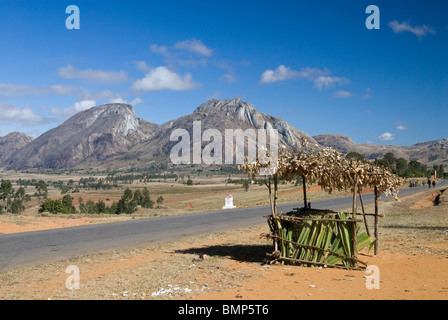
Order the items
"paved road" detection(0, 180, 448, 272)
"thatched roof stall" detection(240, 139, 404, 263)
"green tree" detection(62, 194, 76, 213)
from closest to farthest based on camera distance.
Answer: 1. "thatched roof stall" detection(240, 139, 404, 263)
2. "paved road" detection(0, 180, 448, 272)
3. "green tree" detection(62, 194, 76, 213)

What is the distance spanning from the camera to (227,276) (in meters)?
9.98

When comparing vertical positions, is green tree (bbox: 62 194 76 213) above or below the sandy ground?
below

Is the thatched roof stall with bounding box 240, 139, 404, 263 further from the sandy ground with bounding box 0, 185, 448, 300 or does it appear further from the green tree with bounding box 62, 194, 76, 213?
the green tree with bounding box 62, 194, 76, 213

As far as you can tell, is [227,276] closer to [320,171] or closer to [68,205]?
[320,171]

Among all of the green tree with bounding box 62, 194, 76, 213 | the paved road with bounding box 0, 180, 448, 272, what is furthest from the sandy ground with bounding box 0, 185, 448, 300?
the green tree with bounding box 62, 194, 76, 213

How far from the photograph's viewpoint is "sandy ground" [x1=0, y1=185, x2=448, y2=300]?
8367 millimetres

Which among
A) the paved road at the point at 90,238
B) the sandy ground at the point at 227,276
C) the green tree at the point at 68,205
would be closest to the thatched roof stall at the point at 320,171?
the sandy ground at the point at 227,276

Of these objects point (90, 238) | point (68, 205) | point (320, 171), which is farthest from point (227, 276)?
point (68, 205)

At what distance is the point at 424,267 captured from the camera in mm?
10570

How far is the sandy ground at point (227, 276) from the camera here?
837cm

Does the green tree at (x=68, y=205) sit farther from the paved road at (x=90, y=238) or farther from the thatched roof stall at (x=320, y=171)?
the thatched roof stall at (x=320, y=171)
